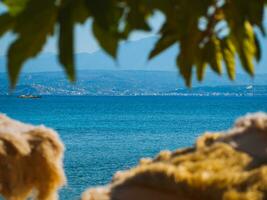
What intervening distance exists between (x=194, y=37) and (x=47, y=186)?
3935 mm

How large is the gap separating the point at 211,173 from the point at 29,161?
115 inches

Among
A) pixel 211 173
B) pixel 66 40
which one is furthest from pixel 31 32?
pixel 211 173

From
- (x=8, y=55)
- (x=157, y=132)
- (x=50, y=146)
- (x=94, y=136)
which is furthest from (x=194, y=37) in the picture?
(x=157, y=132)

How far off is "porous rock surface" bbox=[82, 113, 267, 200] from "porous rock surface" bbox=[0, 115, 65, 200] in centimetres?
233

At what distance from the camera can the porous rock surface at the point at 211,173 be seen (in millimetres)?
1679

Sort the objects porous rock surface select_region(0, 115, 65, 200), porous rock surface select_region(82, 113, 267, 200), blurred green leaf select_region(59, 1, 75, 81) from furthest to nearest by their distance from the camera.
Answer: porous rock surface select_region(0, 115, 65, 200) → porous rock surface select_region(82, 113, 267, 200) → blurred green leaf select_region(59, 1, 75, 81)

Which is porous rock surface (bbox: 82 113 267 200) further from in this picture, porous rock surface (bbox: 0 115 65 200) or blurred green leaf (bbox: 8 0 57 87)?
porous rock surface (bbox: 0 115 65 200)

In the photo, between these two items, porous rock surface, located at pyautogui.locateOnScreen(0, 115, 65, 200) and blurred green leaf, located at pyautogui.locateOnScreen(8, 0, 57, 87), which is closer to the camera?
blurred green leaf, located at pyautogui.locateOnScreen(8, 0, 57, 87)

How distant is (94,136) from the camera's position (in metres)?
51.8

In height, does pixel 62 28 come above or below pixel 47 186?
above

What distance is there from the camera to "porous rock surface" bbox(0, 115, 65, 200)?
4391 millimetres

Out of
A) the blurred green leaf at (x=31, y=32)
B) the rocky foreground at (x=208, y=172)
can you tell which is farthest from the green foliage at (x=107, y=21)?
the rocky foreground at (x=208, y=172)

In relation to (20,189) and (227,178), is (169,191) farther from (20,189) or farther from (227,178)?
(20,189)

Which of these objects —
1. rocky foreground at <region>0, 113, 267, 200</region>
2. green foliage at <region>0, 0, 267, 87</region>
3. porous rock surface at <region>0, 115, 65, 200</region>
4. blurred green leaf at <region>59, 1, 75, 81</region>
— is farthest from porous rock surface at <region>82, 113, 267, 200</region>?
porous rock surface at <region>0, 115, 65, 200</region>
